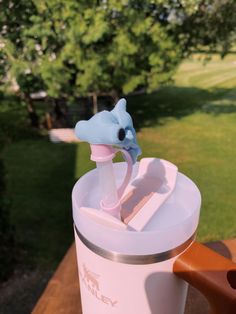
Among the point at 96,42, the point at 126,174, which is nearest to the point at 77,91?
the point at 96,42

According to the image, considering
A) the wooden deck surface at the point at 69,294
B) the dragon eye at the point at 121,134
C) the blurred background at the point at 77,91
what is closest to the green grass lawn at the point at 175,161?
the blurred background at the point at 77,91

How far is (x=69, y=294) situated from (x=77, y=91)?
2.38 meters

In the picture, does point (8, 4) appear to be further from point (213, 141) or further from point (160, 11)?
point (213, 141)

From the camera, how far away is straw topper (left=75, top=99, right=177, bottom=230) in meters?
0.30

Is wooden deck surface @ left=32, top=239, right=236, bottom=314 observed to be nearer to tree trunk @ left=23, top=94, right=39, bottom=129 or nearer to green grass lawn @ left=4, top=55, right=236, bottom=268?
green grass lawn @ left=4, top=55, right=236, bottom=268

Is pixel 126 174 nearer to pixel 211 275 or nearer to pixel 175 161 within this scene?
pixel 211 275

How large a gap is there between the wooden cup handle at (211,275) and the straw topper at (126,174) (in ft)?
0.17

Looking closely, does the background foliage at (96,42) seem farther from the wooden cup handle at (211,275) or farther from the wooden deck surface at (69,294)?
the wooden cup handle at (211,275)

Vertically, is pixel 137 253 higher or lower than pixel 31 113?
higher

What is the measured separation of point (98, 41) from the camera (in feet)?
8.61

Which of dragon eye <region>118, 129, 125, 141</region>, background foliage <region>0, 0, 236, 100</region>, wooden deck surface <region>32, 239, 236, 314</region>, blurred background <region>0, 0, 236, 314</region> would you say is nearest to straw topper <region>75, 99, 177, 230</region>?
dragon eye <region>118, 129, 125, 141</region>

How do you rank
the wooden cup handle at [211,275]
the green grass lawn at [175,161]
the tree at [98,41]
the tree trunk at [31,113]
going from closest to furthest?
the wooden cup handle at [211,275] < the green grass lawn at [175,161] < the tree at [98,41] < the tree trunk at [31,113]

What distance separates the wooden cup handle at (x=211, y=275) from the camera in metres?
0.30

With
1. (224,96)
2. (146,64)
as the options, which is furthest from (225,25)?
(146,64)
